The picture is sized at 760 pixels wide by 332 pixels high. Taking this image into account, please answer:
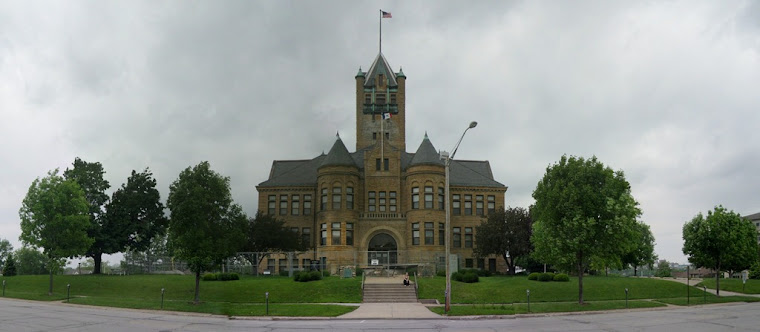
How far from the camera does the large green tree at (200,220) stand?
116 feet

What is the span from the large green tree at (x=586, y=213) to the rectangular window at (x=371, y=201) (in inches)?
Result: 959

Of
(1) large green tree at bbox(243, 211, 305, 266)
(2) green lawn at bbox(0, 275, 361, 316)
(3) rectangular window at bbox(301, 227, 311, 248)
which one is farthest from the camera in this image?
(3) rectangular window at bbox(301, 227, 311, 248)

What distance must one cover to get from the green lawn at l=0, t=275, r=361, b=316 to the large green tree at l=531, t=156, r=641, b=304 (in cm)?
1401

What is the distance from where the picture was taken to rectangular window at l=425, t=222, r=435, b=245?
55.9m

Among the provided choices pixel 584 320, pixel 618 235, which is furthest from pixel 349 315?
pixel 618 235

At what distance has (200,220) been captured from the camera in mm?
35438

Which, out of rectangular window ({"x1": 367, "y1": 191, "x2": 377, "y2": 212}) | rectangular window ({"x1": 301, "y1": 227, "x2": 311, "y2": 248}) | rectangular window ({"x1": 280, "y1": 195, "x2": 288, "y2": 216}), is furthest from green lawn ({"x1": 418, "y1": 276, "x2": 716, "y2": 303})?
rectangular window ({"x1": 280, "y1": 195, "x2": 288, "y2": 216})

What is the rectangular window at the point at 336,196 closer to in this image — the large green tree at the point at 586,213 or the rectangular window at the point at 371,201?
the rectangular window at the point at 371,201

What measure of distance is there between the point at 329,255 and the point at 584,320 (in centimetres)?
3159

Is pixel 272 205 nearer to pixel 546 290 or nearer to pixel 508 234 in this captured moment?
pixel 508 234

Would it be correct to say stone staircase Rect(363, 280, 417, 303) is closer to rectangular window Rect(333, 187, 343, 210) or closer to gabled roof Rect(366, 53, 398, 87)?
Answer: rectangular window Rect(333, 187, 343, 210)

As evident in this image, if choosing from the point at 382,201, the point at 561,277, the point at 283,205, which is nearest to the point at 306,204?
the point at 283,205

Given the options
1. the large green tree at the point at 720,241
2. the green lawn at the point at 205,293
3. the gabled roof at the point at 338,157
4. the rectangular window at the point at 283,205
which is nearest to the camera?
the green lawn at the point at 205,293

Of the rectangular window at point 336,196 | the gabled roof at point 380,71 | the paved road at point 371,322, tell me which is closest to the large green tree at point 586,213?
the paved road at point 371,322
